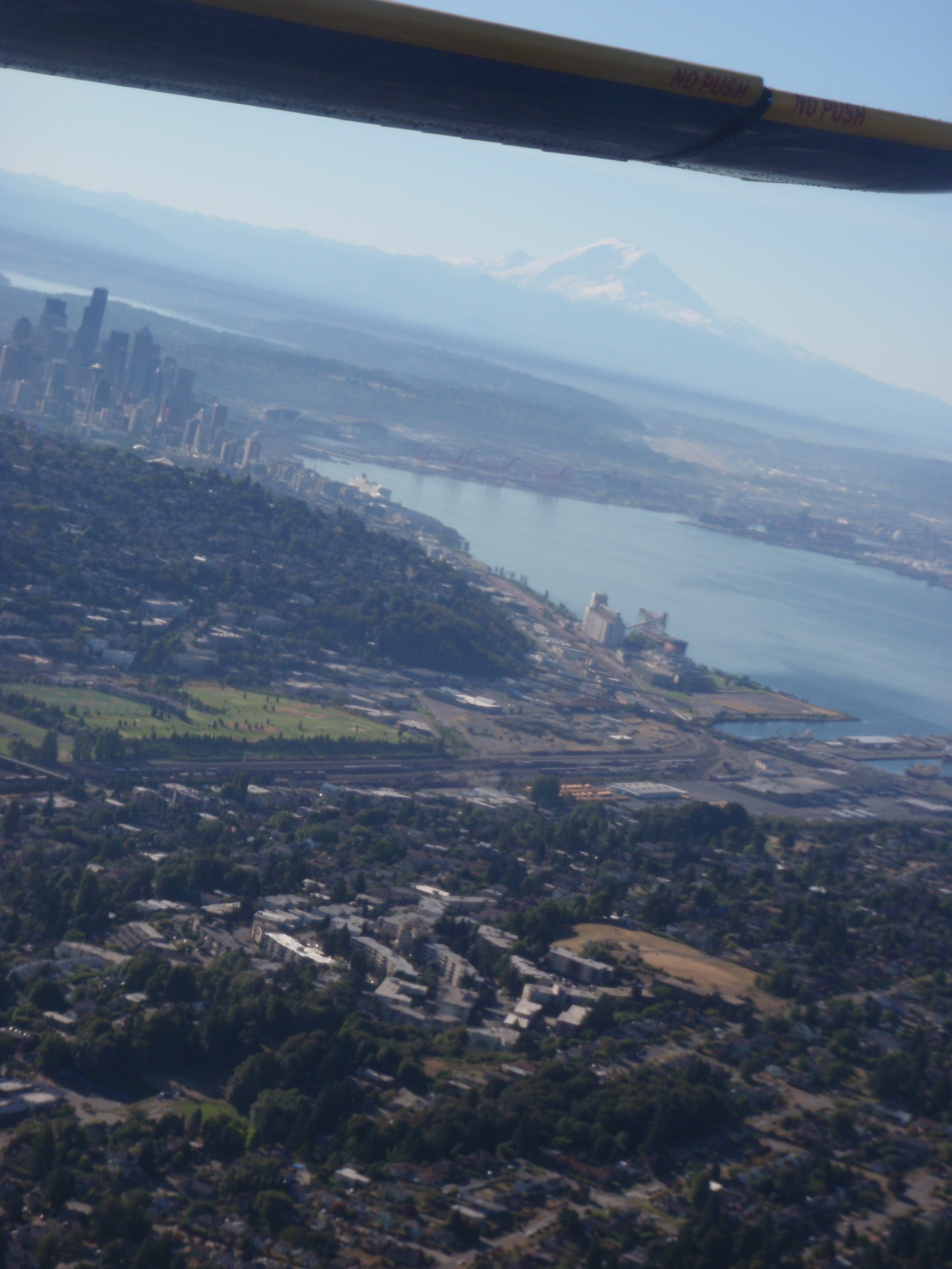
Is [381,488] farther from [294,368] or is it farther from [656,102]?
[656,102]

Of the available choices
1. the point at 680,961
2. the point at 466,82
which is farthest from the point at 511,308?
the point at 466,82

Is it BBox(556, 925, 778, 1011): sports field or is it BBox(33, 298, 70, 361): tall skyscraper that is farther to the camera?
BBox(33, 298, 70, 361): tall skyscraper

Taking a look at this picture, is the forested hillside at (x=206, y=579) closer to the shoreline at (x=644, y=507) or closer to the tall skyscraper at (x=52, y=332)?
the tall skyscraper at (x=52, y=332)

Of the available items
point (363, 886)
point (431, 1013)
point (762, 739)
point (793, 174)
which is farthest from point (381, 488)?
point (793, 174)

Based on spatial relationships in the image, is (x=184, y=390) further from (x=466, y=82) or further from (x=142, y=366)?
(x=466, y=82)

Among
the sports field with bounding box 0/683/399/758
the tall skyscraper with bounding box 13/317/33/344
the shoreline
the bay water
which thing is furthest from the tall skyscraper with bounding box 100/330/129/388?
the sports field with bounding box 0/683/399/758

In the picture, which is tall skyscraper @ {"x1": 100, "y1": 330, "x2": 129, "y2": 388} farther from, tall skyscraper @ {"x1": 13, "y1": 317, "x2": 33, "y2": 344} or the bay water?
the bay water
